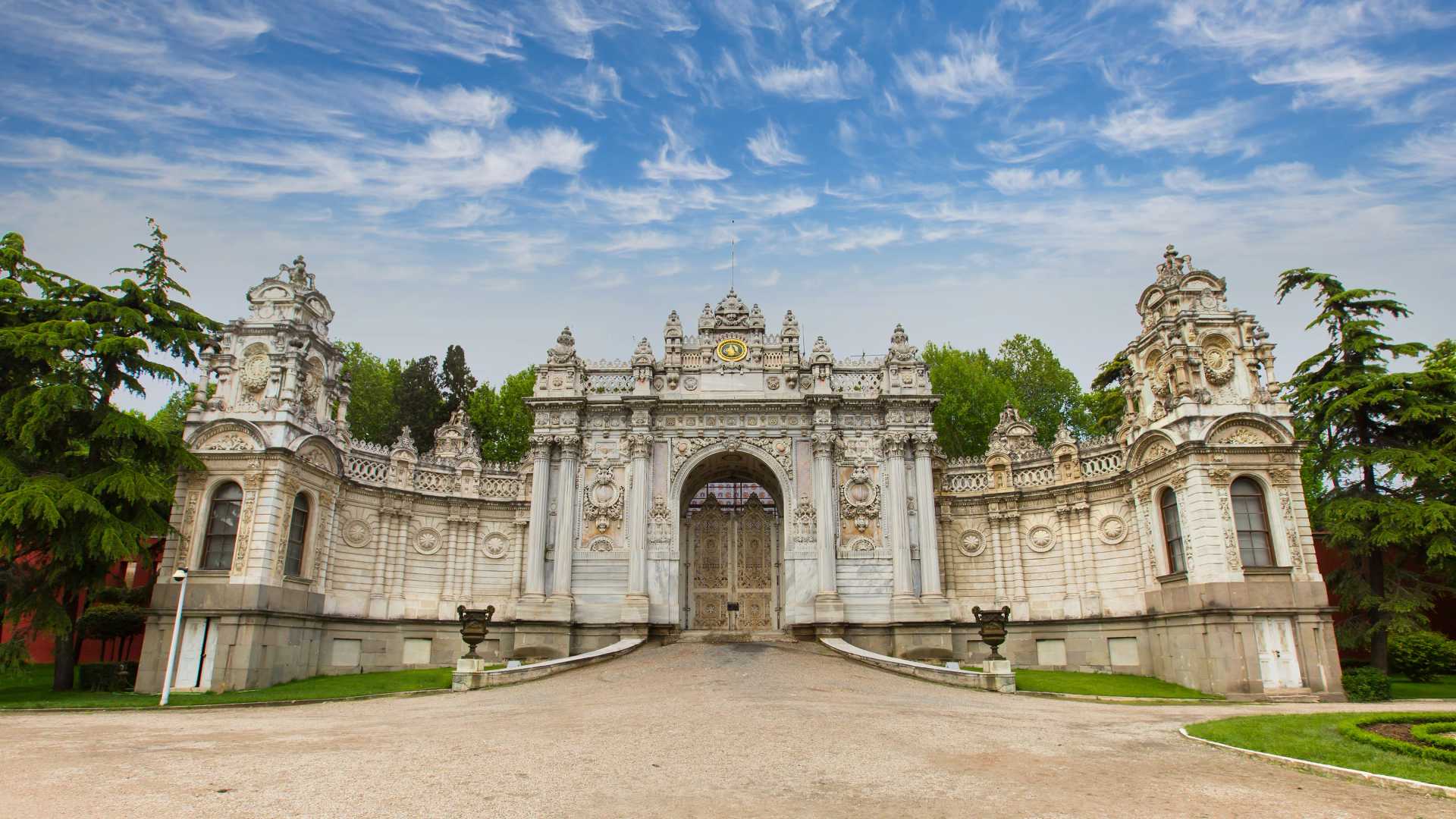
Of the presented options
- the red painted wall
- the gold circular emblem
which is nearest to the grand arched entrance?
the gold circular emblem

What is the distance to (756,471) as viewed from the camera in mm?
31594

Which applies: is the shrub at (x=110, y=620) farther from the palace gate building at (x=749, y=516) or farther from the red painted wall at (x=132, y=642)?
the palace gate building at (x=749, y=516)

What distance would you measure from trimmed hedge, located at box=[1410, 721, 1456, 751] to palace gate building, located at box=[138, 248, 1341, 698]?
8.04m

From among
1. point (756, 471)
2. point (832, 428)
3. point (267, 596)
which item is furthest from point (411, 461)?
point (832, 428)

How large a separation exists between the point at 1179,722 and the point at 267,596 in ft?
71.7

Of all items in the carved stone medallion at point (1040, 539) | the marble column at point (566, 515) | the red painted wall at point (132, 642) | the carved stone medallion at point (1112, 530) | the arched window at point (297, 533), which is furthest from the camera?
the carved stone medallion at point (1040, 539)

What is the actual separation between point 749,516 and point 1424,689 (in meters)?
20.0

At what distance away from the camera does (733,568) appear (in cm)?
3119

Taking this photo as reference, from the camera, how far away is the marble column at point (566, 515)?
28.2 m

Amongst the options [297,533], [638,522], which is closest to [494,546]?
[638,522]

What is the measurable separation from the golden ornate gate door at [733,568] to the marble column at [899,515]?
466 centimetres

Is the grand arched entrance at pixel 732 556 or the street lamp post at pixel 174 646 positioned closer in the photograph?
the street lamp post at pixel 174 646

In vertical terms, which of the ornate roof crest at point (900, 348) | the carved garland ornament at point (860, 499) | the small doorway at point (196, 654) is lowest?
the small doorway at point (196, 654)

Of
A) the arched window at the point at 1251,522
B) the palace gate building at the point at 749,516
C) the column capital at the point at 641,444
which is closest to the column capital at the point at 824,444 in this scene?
the palace gate building at the point at 749,516
